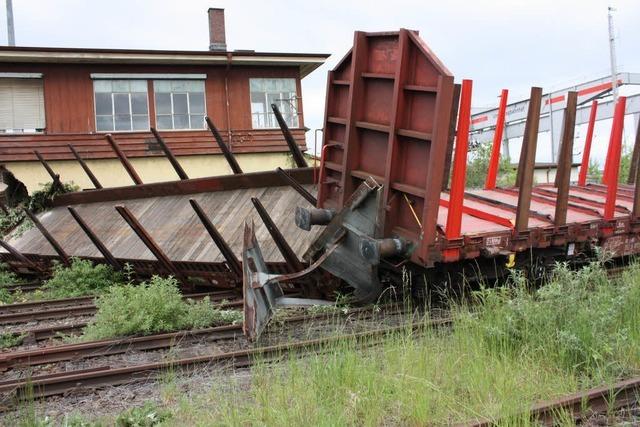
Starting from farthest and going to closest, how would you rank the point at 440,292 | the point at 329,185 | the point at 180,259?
the point at 180,259, the point at 329,185, the point at 440,292

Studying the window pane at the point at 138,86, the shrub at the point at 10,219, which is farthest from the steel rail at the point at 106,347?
the window pane at the point at 138,86

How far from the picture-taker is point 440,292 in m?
7.77

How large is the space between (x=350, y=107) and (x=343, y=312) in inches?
107

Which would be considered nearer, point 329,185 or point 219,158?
point 329,185

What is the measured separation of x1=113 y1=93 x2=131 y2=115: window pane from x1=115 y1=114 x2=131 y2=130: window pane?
16 cm

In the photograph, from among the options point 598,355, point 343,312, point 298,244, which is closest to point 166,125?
point 298,244

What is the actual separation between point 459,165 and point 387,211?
1.06 meters

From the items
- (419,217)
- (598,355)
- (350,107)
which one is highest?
(350,107)

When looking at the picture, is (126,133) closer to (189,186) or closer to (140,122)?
(140,122)

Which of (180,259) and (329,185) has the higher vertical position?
(329,185)

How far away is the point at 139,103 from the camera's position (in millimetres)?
22797

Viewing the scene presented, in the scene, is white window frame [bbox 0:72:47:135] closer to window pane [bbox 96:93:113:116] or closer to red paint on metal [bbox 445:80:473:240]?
window pane [bbox 96:93:113:116]

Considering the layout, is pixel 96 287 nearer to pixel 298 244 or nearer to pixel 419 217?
pixel 298 244

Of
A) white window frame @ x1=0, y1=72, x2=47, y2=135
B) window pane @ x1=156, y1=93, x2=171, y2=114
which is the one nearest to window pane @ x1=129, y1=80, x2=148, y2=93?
window pane @ x1=156, y1=93, x2=171, y2=114
